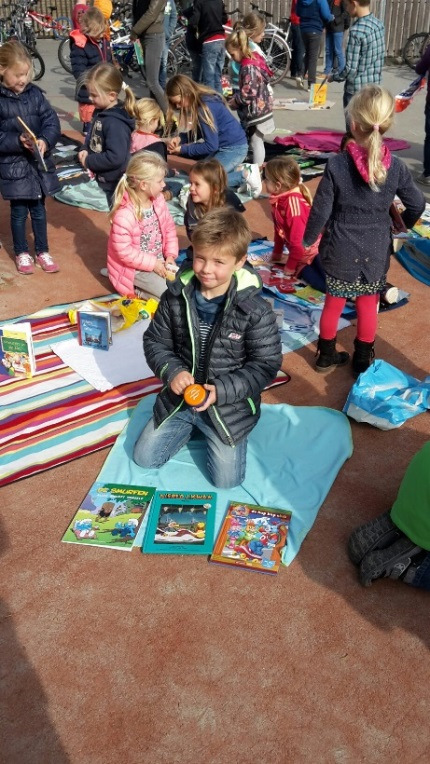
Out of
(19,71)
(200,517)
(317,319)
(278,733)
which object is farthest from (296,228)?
(278,733)

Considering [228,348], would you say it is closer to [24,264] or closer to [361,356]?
[361,356]

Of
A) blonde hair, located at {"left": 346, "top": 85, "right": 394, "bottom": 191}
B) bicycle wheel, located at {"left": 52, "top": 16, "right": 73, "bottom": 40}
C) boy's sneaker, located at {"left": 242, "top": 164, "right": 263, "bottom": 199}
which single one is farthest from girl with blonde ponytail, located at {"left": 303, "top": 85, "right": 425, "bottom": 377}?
bicycle wheel, located at {"left": 52, "top": 16, "right": 73, "bottom": 40}

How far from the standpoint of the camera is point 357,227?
412cm

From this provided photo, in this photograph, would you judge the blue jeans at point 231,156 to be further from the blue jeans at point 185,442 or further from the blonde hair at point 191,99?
the blue jeans at point 185,442

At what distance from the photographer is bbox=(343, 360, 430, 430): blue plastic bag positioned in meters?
3.97

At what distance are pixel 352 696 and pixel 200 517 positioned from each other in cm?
105

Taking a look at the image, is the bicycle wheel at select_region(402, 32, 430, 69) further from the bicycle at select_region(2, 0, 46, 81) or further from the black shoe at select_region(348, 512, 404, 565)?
the black shoe at select_region(348, 512, 404, 565)

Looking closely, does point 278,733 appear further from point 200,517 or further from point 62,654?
point 200,517

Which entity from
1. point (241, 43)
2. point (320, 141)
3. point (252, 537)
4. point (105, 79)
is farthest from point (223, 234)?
point (320, 141)

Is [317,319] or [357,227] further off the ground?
[357,227]

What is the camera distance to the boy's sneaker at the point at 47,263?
585cm

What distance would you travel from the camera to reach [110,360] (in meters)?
4.61

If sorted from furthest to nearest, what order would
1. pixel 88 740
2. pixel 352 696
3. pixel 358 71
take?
pixel 358 71 < pixel 352 696 < pixel 88 740

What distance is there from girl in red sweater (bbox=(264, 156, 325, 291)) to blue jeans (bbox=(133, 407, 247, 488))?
91.3 inches
